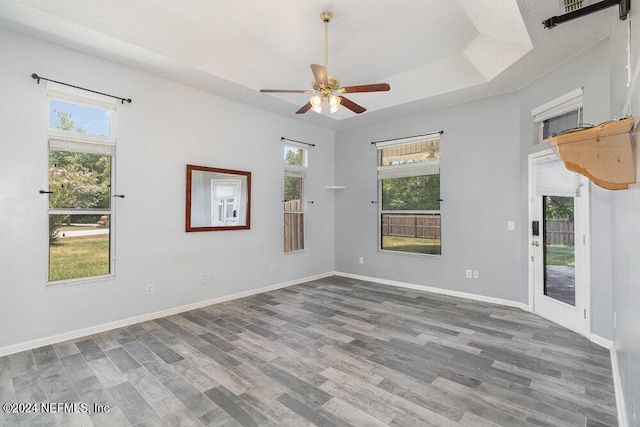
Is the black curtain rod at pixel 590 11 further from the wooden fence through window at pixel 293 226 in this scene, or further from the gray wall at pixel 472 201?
the wooden fence through window at pixel 293 226

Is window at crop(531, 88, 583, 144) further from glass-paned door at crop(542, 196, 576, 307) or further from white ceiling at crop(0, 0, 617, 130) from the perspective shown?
glass-paned door at crop(542, 196, 576, 307)

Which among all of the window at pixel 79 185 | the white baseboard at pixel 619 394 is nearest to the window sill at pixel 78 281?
the window at pixel 79 185

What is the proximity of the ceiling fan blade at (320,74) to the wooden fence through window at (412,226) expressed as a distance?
326 cm

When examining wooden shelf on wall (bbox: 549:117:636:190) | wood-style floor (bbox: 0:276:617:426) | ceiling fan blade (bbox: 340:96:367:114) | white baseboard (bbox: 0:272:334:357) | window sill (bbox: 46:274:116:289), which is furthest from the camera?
ceiling fan blade (bbox: 340:96:367:114)

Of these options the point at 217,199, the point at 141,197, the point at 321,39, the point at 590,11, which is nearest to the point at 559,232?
the point at 590,11

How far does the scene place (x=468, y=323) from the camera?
12.2 feet

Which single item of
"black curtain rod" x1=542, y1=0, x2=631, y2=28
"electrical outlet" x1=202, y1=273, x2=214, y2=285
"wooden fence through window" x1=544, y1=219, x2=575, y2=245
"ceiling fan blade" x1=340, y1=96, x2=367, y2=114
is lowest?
"electrical outlet" x1=202, y1=273, x2=214, y2=285

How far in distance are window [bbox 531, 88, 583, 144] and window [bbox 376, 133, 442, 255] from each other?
4.71 ft

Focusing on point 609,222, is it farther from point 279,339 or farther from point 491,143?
point 279,339

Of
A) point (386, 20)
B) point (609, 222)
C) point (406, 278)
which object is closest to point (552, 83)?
point (609, 222)

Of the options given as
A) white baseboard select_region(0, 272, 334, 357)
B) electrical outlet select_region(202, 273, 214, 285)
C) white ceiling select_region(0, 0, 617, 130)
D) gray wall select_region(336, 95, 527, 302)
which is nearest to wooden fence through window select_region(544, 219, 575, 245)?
gray wall select_region(336, 95, 527, 302)

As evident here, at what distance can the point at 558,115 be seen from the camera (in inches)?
150

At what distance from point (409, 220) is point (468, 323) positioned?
2.20m

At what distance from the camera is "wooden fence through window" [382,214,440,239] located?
5246 mm
